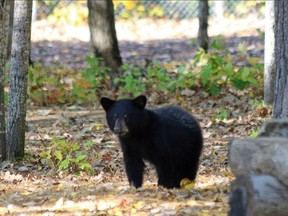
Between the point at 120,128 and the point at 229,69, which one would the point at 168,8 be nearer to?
the point at 229,69

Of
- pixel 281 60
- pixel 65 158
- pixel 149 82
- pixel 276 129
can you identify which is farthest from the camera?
pixel 149 82

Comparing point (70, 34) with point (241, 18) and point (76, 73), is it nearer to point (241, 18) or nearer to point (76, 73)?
point (241, 18)

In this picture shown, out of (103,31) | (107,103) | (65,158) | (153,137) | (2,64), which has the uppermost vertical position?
(103,31)

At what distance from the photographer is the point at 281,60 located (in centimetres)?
841

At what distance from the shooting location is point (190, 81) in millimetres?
13844

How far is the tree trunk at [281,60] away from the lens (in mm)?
8141

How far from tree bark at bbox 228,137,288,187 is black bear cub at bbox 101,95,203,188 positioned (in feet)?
7.07

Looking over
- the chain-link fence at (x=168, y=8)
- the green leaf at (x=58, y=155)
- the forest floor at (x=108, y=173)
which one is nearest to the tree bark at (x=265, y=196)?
the forest floor at (x=108, y=173)

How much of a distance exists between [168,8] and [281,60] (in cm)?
2026

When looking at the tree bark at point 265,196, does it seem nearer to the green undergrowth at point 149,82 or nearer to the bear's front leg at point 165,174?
the bear's front leg at point 165,174

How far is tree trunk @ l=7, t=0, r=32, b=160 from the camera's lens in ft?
28.6

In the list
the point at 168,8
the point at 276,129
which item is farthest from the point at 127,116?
the point at 168,8

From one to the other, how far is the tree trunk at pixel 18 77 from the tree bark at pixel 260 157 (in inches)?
166

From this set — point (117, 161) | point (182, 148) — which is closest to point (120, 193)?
point (182, 148)
